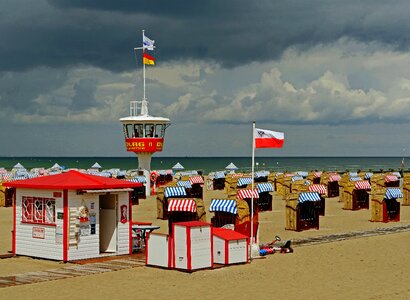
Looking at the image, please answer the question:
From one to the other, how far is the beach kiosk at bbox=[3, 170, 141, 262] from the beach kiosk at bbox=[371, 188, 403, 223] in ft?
46.8

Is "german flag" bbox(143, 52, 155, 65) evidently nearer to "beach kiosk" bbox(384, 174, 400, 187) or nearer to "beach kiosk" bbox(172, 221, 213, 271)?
"beach kiosk" bbox(384, 174, 400, 187)

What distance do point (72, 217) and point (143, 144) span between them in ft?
93.6

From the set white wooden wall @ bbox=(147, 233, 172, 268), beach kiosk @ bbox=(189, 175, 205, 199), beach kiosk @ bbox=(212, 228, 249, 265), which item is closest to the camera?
white wooden wall @ bbox=(147, 233, 172, 268)

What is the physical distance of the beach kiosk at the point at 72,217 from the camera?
1931 centimetres

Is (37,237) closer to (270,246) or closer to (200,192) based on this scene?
(270,246)

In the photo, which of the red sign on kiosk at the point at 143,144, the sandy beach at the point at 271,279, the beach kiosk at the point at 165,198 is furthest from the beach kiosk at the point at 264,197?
the sandy beach at the point at 271,279

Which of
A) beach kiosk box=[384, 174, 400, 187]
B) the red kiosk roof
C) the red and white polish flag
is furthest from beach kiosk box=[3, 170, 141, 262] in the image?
beach kiosk box=[384, 174, 400, 187]

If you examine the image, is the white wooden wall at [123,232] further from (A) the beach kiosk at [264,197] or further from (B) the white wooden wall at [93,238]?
(A) the beach kiosk at [264,197]

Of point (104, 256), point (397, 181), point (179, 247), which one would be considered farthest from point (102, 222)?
point (397, 181)

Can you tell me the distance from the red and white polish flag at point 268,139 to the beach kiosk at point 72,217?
3853 mm

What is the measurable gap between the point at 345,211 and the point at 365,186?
2.22 metres

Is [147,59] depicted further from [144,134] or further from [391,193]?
[391,193]

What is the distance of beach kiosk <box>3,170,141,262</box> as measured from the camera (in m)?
19.3

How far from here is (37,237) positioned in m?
20.0
